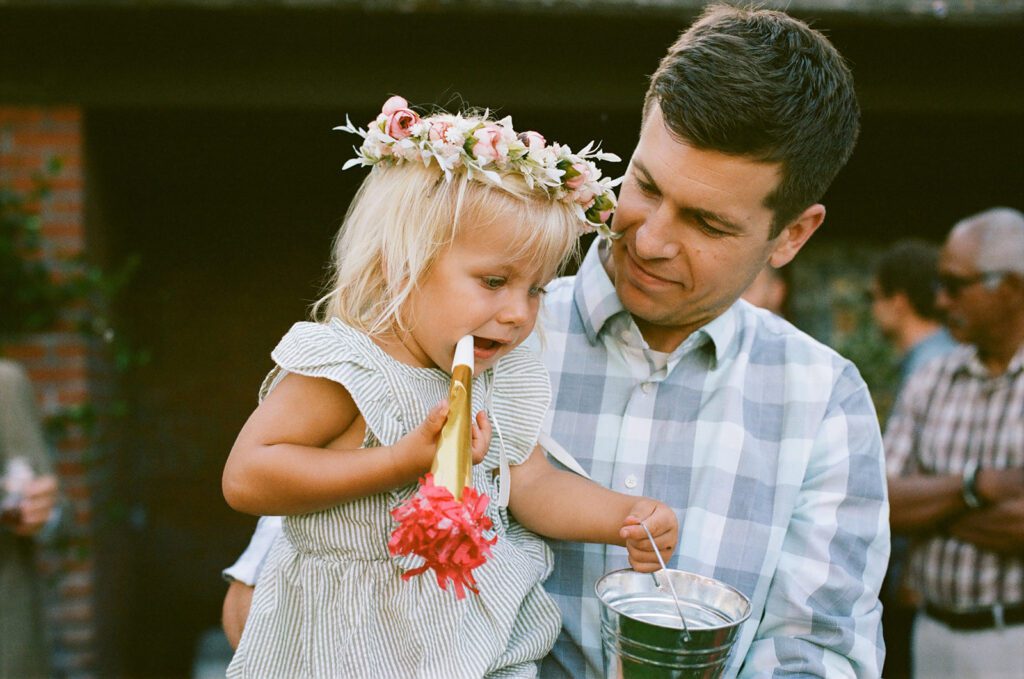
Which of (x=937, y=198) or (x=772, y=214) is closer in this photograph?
(x=772, y=214)

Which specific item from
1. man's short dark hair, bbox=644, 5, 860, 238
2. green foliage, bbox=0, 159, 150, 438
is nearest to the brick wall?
green foliage, bbox=0, 159, 150, 438

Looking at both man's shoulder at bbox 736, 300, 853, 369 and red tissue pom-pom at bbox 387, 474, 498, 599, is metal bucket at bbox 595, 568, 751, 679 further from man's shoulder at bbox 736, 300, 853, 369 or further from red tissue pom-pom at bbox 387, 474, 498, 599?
man's shoulder at bbox 736, 300, 853, 369

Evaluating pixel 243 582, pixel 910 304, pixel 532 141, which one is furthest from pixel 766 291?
pixel 243 582

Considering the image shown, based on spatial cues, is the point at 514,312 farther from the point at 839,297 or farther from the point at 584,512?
the point at 839,297

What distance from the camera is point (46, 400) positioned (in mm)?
4117

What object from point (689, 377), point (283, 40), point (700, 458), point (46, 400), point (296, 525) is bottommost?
point (46, 400)

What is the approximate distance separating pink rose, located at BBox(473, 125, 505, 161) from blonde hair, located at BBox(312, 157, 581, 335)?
5 cm

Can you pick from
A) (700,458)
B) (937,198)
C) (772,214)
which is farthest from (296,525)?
(937,198)

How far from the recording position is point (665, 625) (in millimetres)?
1306

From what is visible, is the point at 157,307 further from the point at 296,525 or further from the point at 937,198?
the point at 937,198

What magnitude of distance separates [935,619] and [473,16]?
3.10 meters

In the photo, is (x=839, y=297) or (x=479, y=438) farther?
(x=839, y=297)

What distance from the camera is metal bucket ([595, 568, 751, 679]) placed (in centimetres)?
130

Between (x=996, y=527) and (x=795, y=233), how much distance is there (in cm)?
178
